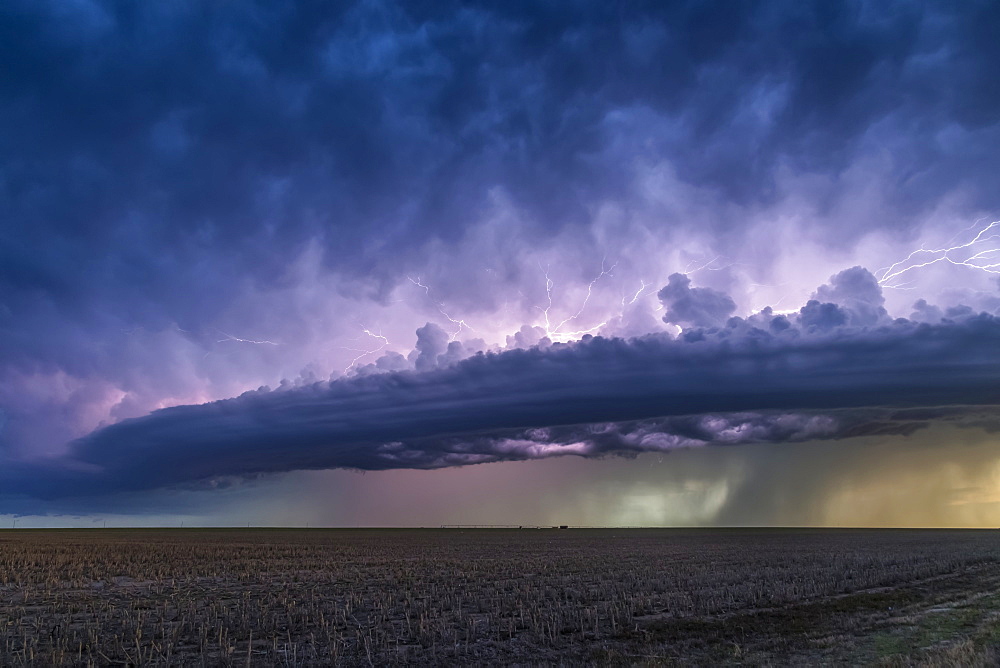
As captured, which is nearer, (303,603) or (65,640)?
(65,640)

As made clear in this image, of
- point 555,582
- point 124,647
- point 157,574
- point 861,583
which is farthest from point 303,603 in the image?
point 861,583

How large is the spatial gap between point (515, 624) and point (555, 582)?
13.4 meters

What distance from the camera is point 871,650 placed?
1756 cm

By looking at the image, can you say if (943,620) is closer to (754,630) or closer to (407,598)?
(754,630)

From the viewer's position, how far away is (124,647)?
18.8 m

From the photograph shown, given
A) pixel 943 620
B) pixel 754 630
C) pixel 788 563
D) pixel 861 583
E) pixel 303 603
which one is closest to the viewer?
pixel 754 630

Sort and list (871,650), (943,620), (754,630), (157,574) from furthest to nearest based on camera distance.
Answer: (157,574), (943,620), (754,630), (871,650)

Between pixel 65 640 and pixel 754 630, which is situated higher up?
pixel 65 640

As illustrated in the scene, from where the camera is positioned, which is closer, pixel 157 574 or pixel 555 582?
pixel 555 582

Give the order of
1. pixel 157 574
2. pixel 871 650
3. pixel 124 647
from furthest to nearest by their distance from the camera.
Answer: pixel 157 574 < pixel 124 647 < pixel 871 650

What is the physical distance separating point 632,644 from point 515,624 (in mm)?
5038

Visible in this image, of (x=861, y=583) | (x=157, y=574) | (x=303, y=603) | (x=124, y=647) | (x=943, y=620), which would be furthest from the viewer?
(x=157, y=574)

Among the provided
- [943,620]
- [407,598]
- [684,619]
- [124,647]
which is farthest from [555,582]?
[124,647]

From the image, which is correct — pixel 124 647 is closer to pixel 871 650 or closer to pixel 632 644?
pixel 632 644
